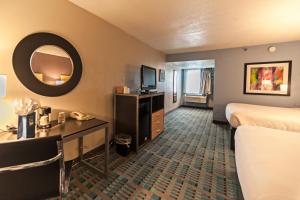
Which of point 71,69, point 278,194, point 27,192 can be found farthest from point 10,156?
point 278,194

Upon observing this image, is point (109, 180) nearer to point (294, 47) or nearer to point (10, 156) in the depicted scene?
point (10, 156)

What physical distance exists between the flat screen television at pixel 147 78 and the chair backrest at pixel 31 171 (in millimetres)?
2275

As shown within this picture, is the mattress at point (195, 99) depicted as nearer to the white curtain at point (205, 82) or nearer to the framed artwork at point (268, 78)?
the white curtain at point (205, 82)

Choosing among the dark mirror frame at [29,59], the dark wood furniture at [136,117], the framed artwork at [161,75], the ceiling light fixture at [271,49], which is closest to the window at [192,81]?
the framed artwork at [161,75]

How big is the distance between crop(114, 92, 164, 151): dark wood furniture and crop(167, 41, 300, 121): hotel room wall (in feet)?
8.63

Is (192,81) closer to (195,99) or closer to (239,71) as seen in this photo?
(195,99)

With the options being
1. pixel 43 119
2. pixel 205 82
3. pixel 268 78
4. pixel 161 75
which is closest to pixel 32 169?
pixel 43 119

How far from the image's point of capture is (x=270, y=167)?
1.03 metres

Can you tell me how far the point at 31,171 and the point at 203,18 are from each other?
2.96 meters

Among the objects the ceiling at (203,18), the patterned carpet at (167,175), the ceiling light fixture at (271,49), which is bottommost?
Result: the patterned carpet at (167,175)

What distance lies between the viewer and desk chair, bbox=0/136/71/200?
2.84 ft

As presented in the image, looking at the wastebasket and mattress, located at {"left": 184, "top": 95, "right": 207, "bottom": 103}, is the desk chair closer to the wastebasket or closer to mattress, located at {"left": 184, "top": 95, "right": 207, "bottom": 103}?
the wastebasket

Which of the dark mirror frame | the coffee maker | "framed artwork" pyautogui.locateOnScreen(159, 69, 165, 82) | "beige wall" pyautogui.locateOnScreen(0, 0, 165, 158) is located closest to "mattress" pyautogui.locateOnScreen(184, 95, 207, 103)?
"framed artwork" pyautogui.locateOnScreen(159, 69, 165, 82)

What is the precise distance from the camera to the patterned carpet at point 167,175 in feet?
5.41
